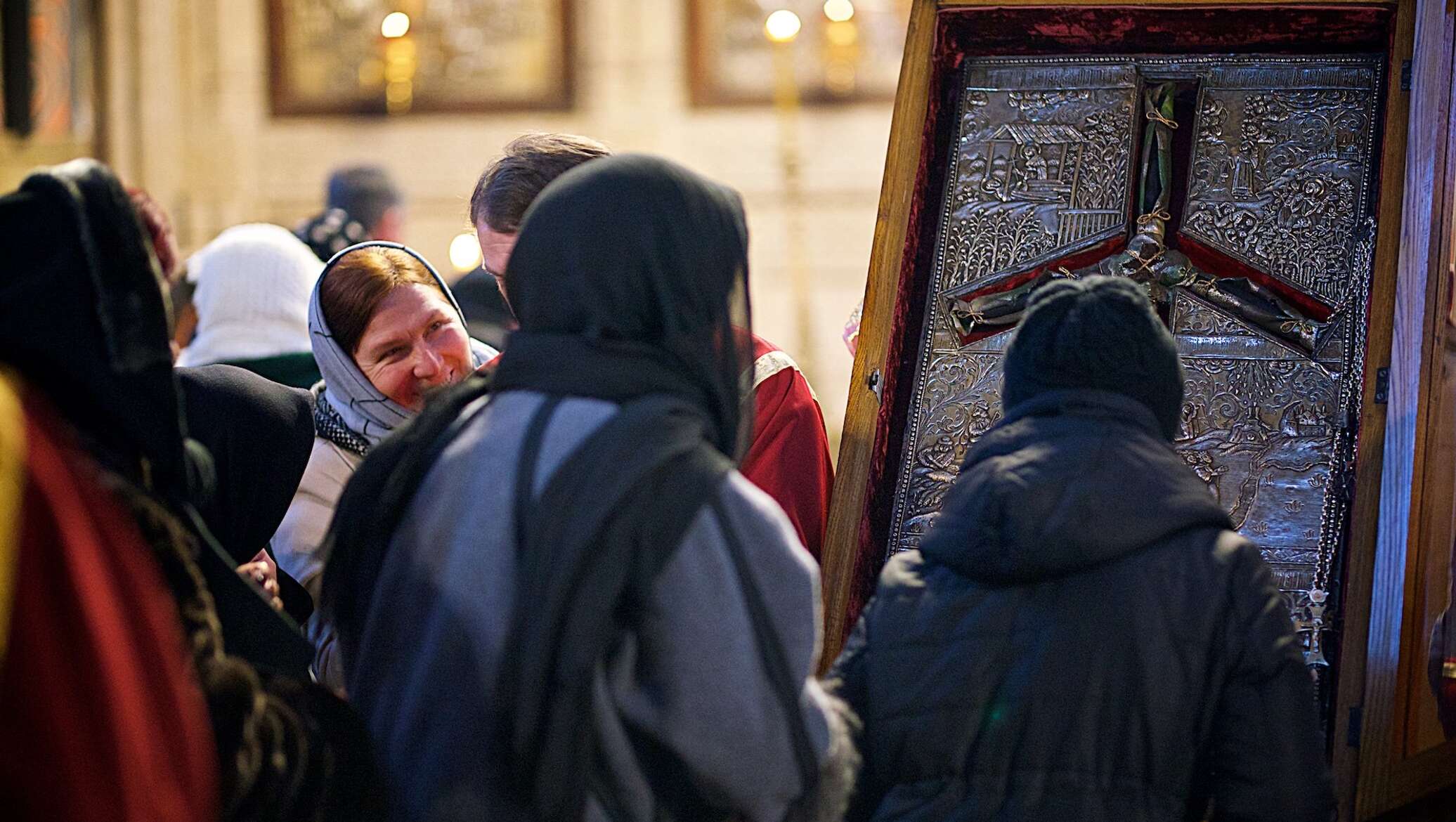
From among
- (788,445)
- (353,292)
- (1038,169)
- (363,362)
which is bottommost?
(788,445)

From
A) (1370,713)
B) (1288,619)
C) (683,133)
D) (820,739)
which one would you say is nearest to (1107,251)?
(1370,713)

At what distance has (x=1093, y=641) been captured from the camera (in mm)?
1859

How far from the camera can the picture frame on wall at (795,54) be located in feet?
27.3

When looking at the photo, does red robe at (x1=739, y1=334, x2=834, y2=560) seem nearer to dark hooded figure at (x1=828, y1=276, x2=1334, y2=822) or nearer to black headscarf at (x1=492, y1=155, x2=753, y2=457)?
dark hooded figure at (x1=828, y1=276, x2=1334, y2=822)

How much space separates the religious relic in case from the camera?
8.41 ft

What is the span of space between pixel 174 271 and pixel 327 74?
16.7ft

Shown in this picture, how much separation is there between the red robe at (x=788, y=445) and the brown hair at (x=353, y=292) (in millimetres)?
630

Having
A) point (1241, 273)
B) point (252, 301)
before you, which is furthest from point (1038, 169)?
point (252, 301)

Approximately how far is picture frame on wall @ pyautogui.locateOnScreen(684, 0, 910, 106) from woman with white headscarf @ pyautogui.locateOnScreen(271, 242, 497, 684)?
588cm

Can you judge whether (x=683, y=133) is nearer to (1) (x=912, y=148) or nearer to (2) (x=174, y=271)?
(2) (x=174, y=271)

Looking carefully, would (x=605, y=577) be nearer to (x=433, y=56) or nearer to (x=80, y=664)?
(x=80, y=664)

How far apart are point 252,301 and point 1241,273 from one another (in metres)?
2.07

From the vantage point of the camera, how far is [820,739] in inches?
63.8

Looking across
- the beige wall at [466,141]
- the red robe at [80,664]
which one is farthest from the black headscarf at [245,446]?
the beige wall at [466,141]
